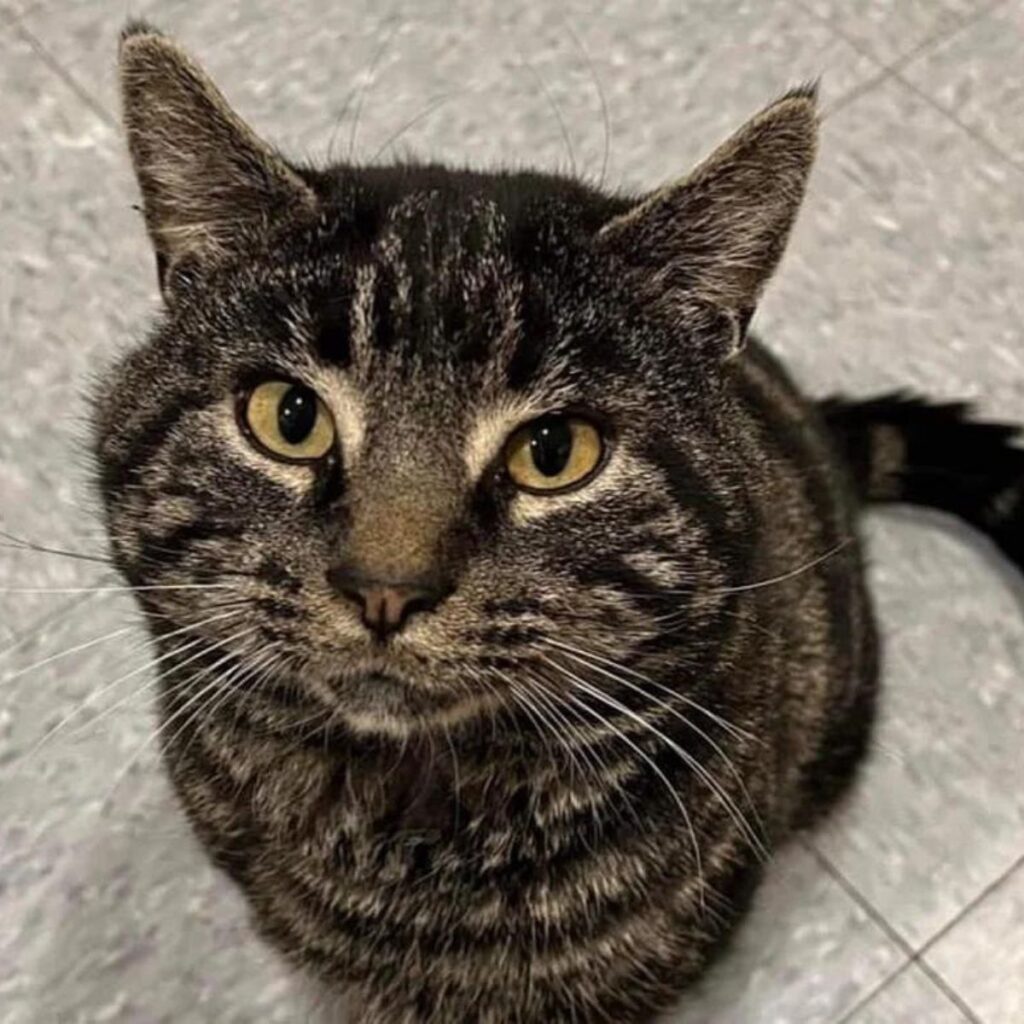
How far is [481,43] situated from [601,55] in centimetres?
13

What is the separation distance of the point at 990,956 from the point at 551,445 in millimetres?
691

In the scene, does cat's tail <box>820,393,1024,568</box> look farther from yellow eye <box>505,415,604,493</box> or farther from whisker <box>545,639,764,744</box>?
yellow eye <box>505,415,604,493</box>

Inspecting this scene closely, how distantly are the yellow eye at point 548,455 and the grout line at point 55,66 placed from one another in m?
0.96

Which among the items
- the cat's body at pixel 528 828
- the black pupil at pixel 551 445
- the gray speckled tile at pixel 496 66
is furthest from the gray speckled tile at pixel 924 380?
the black pupil at pixel 551 445

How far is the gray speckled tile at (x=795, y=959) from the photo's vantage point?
3.98ft

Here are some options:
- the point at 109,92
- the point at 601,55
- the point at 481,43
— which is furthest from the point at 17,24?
the point at 601,55

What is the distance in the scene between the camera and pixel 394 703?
81 centimetres

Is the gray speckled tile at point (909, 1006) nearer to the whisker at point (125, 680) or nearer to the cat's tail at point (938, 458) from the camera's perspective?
the cat's tail at point (938, 458)

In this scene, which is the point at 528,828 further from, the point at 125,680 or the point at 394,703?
the point at 125,680

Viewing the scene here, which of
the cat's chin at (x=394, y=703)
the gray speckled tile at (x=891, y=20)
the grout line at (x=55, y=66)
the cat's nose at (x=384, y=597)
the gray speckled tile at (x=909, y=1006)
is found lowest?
the gray speckled tile at (x=909, y=1006)

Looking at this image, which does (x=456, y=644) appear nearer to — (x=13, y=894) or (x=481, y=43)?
(x=13, y=894)

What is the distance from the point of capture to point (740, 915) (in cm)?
114

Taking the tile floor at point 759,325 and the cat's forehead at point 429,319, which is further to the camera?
the tile floor at point 759,325

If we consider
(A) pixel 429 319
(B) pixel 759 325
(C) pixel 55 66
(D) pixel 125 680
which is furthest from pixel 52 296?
Answer: (A) pixel 429 319
